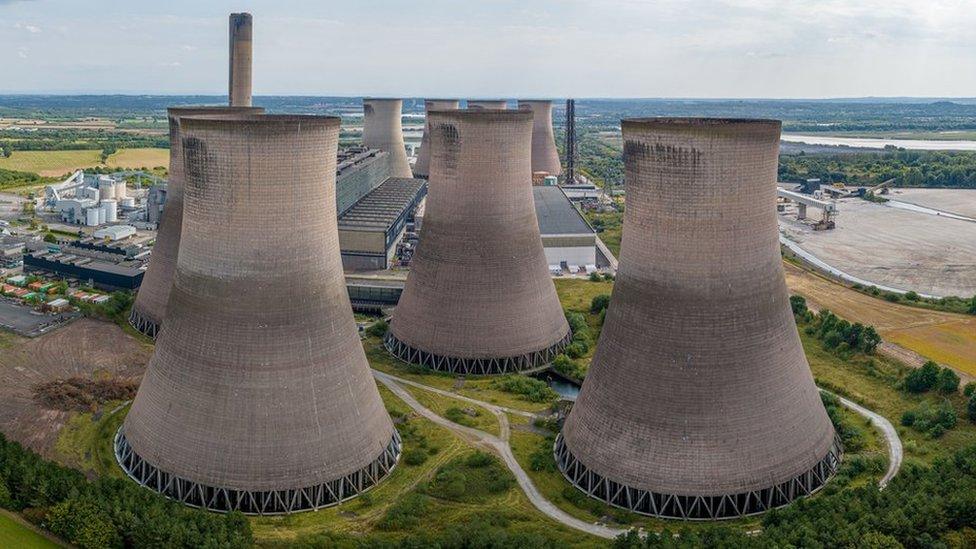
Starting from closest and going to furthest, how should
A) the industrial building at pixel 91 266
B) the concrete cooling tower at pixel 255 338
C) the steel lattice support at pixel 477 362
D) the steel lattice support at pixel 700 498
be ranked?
the concrete cooling tower at pixel 255 338, the steel lattice support at pixel 700 498, the steel lattice support at pixel 477 362, the industrial building at pixel 91 266

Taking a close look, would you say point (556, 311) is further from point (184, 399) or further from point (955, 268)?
point (955, 268)

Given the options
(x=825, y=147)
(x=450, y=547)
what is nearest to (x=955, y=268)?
(x=450, y=547)

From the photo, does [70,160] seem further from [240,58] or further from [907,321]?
[907,321]

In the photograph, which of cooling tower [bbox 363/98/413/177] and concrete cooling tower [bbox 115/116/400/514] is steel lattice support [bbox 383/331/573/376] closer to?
concrete cooling tower [bbox 115/116/400/514]

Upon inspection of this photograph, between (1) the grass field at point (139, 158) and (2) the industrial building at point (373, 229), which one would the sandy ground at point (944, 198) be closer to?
(2) the industrial building at point (373, 229)

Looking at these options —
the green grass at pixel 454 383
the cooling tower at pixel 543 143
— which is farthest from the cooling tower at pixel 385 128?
the green grass at pixel 454 383

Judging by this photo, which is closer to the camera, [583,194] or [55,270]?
[55,270]

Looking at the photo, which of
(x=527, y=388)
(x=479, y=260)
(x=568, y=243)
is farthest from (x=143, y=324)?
(x=568, y=243)
